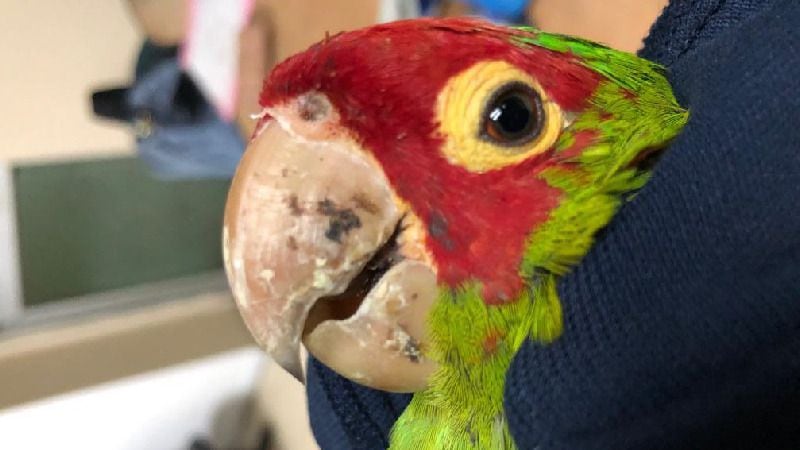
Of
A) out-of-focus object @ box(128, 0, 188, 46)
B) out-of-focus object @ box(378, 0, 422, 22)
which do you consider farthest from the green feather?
out-of-focus object @ box(128, 0, 188, 46)

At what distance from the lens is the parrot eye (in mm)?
378

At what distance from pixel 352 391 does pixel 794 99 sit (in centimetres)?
42

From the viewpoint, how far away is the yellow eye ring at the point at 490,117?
1.23ft

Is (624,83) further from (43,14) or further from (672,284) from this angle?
(43,14)

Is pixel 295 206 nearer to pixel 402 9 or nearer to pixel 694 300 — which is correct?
pixel 694 300

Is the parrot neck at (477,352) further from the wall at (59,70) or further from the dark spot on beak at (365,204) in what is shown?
the wall at (59,70)

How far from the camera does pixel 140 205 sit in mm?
1935

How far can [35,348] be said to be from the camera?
1.43 m

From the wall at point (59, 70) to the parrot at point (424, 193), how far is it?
170 cm

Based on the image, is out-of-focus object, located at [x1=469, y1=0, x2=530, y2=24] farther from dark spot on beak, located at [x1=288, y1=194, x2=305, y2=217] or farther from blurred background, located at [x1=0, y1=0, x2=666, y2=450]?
dark spot on beak, located at [x1=288, y1=194, x2=305, y2=217]

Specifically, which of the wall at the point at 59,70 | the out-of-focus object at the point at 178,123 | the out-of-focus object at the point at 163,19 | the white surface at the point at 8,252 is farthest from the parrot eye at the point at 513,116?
the wall at the point at 59,70

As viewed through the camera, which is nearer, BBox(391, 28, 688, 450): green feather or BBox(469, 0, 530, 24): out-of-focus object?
BBox(391, 28, 688, 450): green feather

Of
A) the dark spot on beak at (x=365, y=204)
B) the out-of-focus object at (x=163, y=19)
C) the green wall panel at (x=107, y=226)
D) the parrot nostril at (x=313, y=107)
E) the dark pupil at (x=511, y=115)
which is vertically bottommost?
the green wall panel at (x=107, y=226)

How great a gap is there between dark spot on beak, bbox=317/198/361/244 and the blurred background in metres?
0.51
